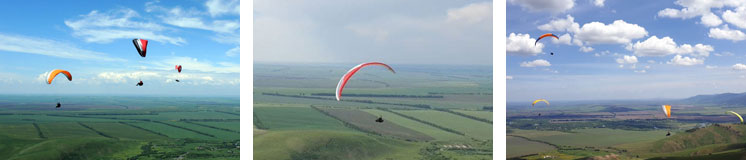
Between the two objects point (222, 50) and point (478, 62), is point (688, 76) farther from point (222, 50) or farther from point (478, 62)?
point (222, 50)

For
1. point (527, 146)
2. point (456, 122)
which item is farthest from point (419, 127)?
point (527, 146)

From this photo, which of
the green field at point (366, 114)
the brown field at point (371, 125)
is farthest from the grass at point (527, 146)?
the brown field at point (371, 125)

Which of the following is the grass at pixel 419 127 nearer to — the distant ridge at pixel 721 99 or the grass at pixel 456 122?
the grass at pixel 456 122

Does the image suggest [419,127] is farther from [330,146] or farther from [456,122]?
[330,146]

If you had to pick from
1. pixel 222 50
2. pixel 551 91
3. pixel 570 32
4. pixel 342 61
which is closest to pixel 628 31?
pixel 570 32

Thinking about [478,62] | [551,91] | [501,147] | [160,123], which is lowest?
[160,123]

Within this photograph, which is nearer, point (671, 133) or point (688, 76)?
point (688, 76)

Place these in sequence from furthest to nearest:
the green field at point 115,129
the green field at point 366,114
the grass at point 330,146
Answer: the green field at point 115,129, the grass at point 330,146, the green field at point 366,114
